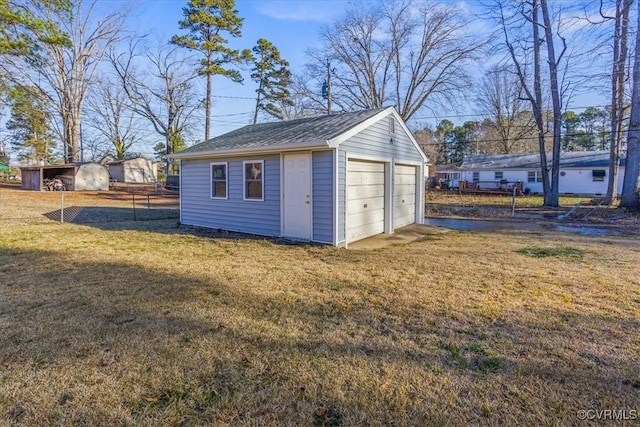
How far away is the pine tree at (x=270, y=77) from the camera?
28.2 metres

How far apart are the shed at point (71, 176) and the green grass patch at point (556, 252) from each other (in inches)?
1067

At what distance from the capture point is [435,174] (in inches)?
1414

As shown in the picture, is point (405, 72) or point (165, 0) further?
point (405, 72)

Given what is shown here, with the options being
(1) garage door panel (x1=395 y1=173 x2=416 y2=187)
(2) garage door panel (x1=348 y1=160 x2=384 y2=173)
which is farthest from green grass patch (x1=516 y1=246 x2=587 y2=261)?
(1) garage door panel (x1=395 y1=173 x2=416 y2=187)

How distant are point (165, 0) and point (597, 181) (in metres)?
30.2

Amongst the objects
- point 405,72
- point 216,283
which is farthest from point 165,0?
point 216,283

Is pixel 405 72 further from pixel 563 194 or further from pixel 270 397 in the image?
pixel 270 397

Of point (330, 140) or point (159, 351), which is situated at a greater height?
point (330, 140)

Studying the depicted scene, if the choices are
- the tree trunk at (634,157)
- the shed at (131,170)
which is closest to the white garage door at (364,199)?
the tree trunk at (634,157)

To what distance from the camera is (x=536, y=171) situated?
2695 cm

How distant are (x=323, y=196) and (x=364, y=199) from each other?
1440 mm

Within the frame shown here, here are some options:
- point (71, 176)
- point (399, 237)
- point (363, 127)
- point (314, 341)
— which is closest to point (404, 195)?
point (399, 237)

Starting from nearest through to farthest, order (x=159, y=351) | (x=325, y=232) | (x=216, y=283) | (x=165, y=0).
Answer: (x=159, y=351)
(x=216, y=283)
(x=325, y=232)
(x=165, y=0)

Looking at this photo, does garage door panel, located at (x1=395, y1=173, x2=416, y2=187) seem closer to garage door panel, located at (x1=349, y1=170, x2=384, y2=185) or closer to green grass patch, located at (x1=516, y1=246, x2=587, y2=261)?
garage door panel, located at (x1=349, y1=170, x2=384, y2=185)
